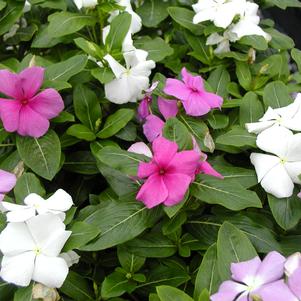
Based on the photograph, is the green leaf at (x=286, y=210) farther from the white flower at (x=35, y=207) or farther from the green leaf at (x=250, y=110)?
the white flower at (x=35, y=207)

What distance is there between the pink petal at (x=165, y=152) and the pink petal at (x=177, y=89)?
21cm

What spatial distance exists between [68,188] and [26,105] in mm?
260

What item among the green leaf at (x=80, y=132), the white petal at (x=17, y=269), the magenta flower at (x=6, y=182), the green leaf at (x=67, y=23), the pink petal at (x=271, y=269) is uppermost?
the green leaf at (x=67, y=23)

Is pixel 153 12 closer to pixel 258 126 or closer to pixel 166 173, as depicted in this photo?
pixel 258 126

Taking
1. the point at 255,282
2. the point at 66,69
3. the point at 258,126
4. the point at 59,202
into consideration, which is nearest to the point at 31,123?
the point at 66,69

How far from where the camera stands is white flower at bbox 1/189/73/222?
2.96 ft

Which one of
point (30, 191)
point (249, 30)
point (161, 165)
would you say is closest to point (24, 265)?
point (30, 191)

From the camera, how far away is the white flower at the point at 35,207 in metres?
0.90

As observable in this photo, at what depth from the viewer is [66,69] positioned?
1229 millimetres

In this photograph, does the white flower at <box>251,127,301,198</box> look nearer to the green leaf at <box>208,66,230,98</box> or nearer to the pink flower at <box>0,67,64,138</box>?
the green leaf at <box>208,66,230,98</box>

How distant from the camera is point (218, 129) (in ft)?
4.13

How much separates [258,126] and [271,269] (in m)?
0.38

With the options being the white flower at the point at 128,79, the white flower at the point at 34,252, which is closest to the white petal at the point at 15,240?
the white flower at the point at 34,252

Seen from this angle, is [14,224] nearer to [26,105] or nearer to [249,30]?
[26,105]
